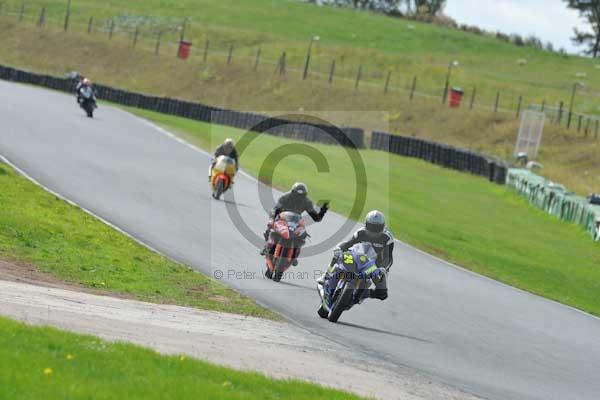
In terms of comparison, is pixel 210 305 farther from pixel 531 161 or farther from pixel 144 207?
pixel 531 161

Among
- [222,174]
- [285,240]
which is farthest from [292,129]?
[285,240]

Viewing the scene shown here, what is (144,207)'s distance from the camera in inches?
888

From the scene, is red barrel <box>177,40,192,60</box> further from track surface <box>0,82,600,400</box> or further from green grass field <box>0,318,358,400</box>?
green grass field <box>0,318,358,400</box>

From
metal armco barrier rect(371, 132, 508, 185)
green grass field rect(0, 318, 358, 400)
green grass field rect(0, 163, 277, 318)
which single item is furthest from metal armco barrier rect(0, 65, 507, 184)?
green grass field rect(0, 318, 358, 400)

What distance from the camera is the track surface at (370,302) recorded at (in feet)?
42.3

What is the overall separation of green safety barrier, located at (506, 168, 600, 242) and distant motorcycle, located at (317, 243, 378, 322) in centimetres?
1605

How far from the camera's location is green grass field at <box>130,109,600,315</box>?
74.1ft

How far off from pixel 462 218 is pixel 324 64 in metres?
47.9

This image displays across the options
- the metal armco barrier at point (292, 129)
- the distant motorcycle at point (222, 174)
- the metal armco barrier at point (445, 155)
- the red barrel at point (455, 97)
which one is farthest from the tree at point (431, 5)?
the distant motorcycle at point (222, 174)

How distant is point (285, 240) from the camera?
16844 millimetres

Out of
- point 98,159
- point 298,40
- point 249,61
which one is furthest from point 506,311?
point 298,40

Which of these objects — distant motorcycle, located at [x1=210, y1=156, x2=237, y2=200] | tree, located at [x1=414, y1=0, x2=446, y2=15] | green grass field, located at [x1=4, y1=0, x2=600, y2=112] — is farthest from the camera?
tree, located at [x1=414, y1=0, x2=446, y2=15]

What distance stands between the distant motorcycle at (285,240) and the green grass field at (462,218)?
3.39m

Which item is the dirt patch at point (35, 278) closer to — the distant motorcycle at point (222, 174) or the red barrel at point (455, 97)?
the distant motorcycle at point (222, 174)
